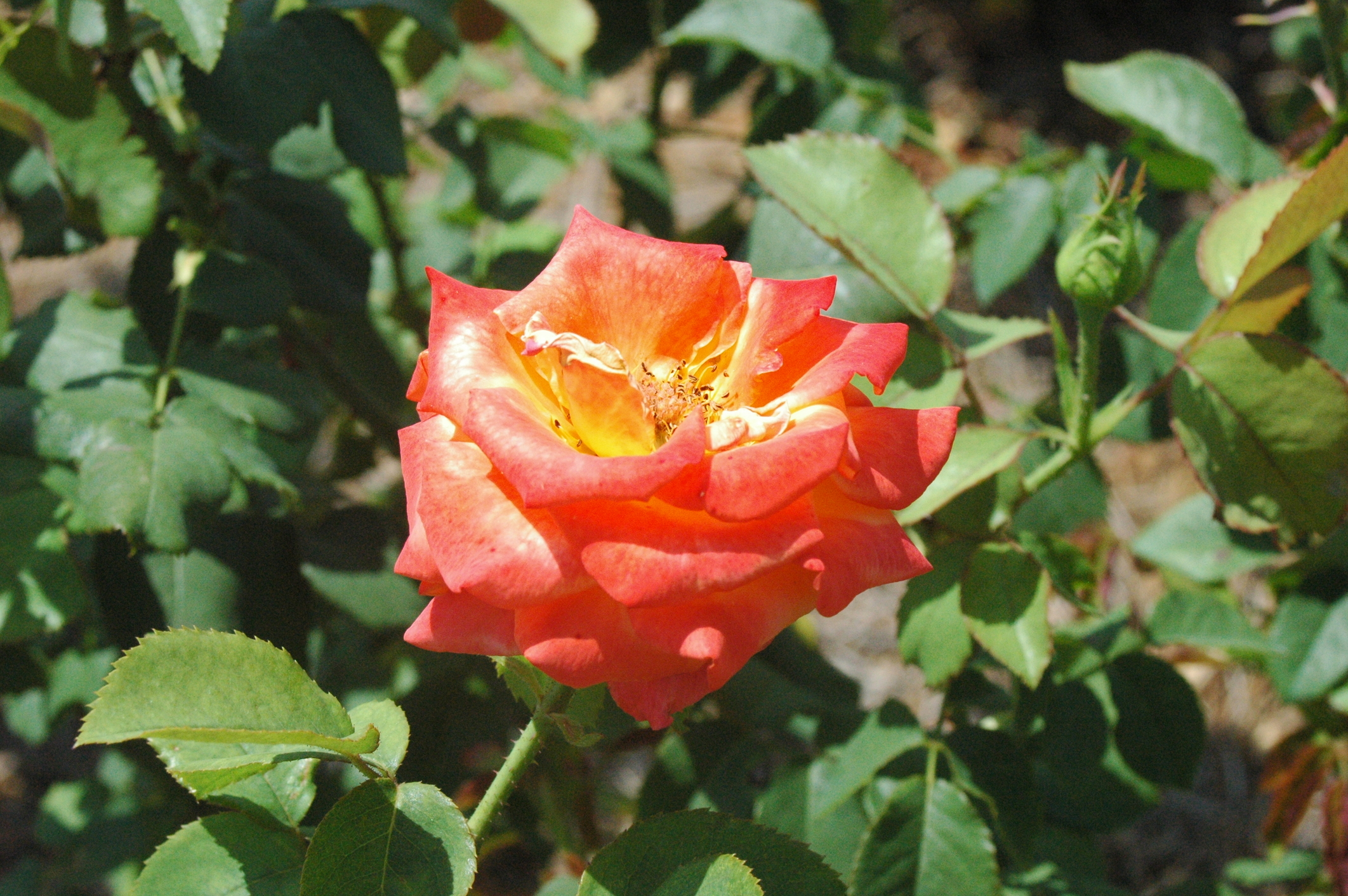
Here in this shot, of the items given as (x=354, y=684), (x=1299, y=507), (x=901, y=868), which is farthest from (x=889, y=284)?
(x=354, y=684)

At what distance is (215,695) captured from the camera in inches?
23.5

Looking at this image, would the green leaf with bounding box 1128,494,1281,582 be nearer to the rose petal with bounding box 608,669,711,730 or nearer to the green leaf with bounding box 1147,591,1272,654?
the green leaf with bounding box 1147,591,1272,654

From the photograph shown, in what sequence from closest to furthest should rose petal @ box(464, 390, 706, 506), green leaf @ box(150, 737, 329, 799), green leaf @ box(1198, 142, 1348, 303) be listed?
rose petal @ box(464, 390, 706, 506), green leaf @ box(150, 737, 329, 799), green leaf @ box(1198, 142, 1348, 303)

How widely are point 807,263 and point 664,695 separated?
23.2 inches

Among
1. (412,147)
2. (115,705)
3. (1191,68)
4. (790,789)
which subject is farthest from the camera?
(412,147)

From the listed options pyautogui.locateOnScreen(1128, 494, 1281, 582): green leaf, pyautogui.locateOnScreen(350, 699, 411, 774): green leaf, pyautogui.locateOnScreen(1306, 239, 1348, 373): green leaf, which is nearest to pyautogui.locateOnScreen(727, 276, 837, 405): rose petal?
pyautogui.locateOnScreen(350, 699, 411, 774): green leaf

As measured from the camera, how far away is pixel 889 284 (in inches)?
33.9

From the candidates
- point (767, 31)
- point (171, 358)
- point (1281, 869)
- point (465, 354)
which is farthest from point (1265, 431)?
point (171, 358)

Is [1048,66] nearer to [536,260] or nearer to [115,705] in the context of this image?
[536,260]

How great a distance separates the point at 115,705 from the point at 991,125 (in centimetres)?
273

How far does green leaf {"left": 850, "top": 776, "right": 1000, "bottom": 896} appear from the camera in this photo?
0.86 meters

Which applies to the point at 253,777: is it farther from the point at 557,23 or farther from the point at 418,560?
the point at 557,23

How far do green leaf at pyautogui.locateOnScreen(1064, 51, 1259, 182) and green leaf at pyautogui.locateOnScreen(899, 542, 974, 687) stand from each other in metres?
0.60

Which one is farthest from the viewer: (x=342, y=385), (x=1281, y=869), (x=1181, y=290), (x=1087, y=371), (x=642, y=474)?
(x=1281, y=869)
